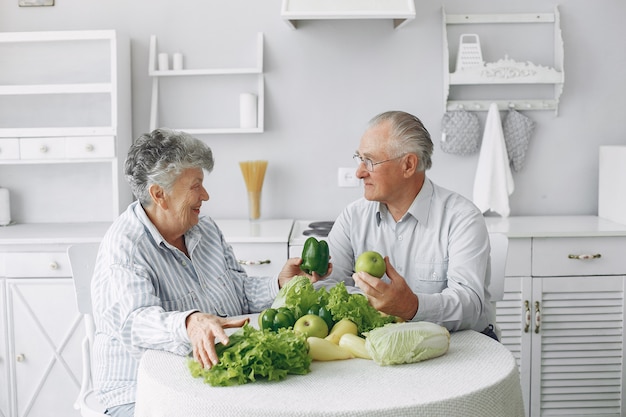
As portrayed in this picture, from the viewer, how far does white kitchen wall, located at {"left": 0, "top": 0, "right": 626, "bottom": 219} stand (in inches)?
149

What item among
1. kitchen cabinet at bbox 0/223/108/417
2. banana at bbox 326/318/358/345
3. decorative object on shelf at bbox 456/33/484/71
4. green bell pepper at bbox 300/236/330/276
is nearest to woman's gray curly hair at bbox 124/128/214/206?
green bell pepper at bbox 300/236/330/276

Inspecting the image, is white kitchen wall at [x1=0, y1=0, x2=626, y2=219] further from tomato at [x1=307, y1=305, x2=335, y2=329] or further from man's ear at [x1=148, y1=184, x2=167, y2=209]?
tomato at [x1=307, y1=305, x2=335, y2=329]

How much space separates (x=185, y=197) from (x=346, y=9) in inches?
61.6

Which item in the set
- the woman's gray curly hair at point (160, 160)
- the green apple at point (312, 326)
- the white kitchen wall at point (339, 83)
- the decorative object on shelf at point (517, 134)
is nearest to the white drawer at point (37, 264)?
the white kitchen wall at point (339, 83)

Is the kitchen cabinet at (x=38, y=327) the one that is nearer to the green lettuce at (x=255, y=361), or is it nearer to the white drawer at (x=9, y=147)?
the white drawer at (x=9, y=147)

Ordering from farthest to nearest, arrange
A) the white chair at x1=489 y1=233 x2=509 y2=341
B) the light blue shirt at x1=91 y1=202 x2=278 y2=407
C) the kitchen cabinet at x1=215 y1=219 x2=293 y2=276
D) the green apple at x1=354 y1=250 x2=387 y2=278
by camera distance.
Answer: the kitchen cabinet at x1=215 y1=219 x2=293 y2=276, the white chair at x1=489 y1=233 x2=509 y2=341, the green apple at x1=354 y1=250 x2=387 y2=278, the light blue shirt at x1=91 y1=202 x2=278 y2=407

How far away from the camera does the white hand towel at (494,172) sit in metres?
3.68

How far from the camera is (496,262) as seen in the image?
2494 mm

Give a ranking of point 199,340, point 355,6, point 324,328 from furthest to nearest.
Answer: point 355,6 < point 324,328 < point 199,340

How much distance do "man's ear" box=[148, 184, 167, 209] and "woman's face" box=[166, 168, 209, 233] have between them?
1cm

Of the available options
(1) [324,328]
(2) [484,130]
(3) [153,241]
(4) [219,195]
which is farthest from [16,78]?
(1) [324,328]

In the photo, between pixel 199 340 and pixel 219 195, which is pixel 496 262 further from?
pixel 219 195

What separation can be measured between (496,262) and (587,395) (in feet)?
4.29

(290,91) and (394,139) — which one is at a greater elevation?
(290,91)
